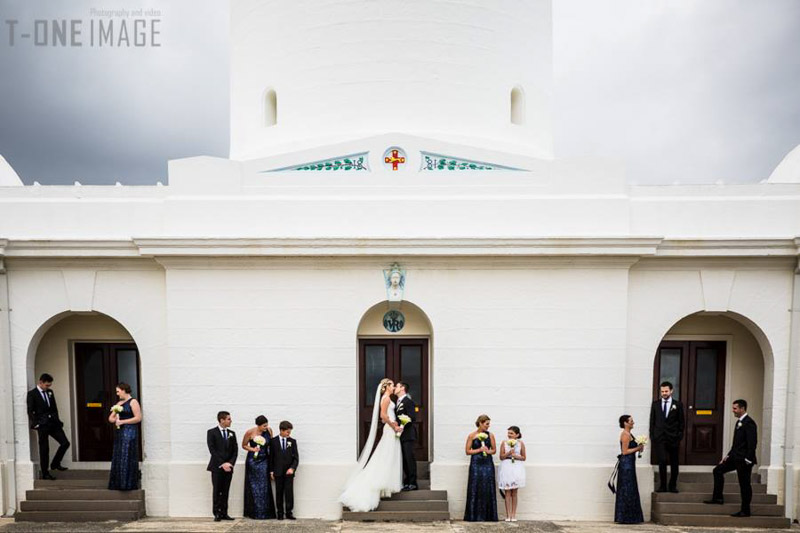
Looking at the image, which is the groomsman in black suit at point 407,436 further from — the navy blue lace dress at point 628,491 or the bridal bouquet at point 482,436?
the navy blue lace dress at point 628,491

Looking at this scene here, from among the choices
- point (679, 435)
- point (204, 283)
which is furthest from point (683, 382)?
point (204, 283)

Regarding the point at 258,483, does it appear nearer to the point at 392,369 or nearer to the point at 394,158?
the point at 392,369

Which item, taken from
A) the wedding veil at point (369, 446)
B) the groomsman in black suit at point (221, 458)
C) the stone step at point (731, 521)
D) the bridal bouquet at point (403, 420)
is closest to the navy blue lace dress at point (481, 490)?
the bridal bouquet at point (403, 420)

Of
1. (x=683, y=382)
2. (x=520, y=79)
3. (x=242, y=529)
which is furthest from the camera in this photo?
(x=520, y=79)

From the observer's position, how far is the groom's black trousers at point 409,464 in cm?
773

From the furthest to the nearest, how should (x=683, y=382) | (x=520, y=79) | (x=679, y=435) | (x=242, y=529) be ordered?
(x=520, y=79), (x=683, y=382), (x=679, y=435), (x=242, y=529)

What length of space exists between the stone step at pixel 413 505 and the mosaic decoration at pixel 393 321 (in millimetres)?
2517

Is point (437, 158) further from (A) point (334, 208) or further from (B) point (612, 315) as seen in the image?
(B) point (612, 315)

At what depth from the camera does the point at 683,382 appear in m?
8.91

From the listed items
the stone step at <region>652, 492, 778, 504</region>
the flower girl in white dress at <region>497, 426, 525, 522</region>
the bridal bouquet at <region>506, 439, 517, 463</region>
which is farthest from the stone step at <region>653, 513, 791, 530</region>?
the bridal bouquet at <region>506, 439, 517, 463</region>

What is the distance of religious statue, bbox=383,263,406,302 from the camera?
7.86m

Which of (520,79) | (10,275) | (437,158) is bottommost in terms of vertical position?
(10,275)

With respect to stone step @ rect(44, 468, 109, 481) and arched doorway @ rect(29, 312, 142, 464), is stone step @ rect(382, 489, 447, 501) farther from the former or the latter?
arched doorway @ rect(29, 312, 142, 464)

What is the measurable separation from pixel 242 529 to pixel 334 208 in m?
4.57
